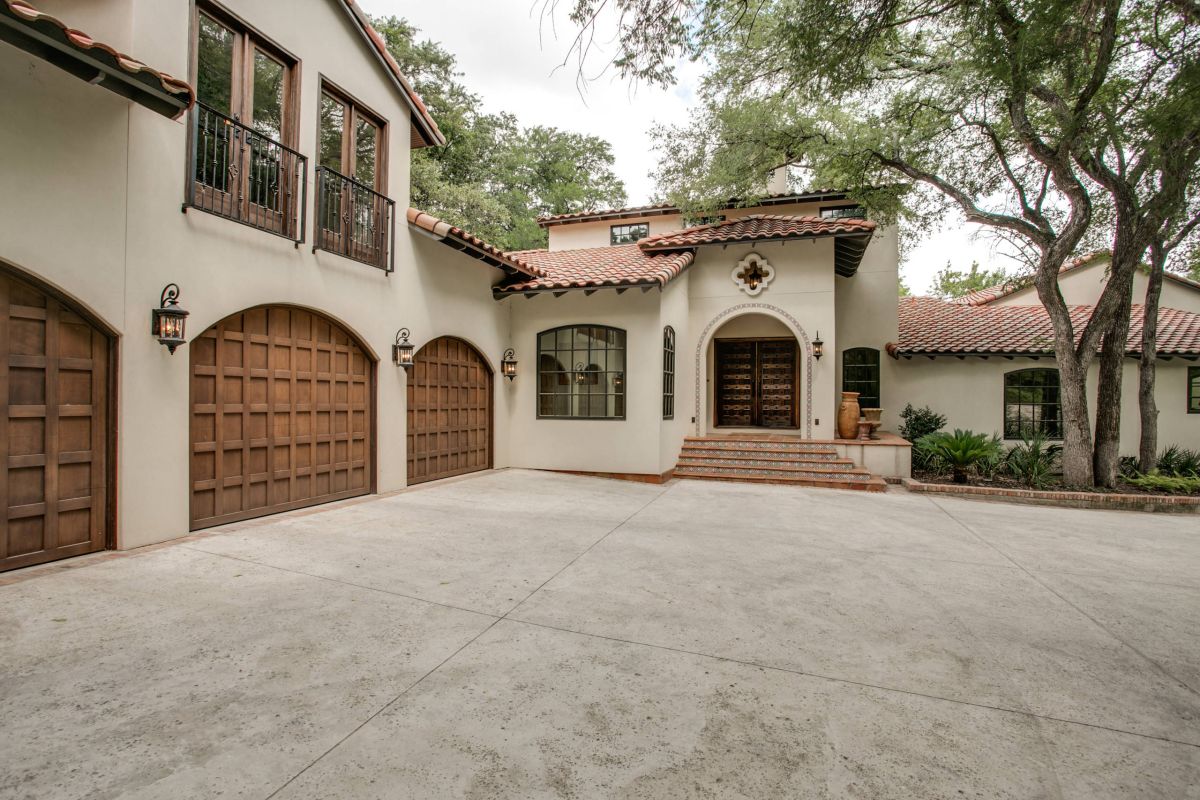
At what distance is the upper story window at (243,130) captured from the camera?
5246 mm

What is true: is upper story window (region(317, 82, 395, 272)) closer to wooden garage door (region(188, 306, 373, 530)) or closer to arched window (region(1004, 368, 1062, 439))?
wooden garage door (region(188, 306, 373, 530))

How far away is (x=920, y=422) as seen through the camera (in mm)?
12484

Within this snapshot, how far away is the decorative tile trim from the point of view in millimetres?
10852

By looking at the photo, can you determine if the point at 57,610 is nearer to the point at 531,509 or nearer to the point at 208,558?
the point at 208,558

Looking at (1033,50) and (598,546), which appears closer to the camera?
(1033,50)

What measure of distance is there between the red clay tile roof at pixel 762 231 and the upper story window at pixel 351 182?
5.70 metres


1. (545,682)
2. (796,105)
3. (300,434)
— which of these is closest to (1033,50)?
(545,682)

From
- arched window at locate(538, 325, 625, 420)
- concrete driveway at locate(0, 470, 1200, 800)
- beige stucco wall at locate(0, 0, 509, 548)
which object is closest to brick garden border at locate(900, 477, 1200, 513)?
concrete driveway at locate(0, 470, 1200, 800)

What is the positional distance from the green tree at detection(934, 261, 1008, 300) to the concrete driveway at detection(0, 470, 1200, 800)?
35045 mm

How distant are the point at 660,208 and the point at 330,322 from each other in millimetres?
10030

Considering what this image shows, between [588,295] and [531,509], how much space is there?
468cm

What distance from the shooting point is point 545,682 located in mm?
2643

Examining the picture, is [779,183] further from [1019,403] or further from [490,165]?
[490,165]

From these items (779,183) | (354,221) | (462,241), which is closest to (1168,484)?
(779,183)
